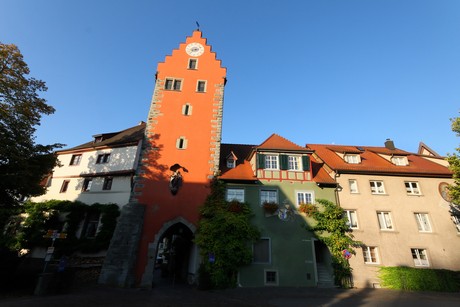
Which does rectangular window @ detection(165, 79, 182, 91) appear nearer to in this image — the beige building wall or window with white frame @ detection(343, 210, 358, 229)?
the beige building wall

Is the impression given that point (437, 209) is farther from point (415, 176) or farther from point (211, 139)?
point (211, 139)

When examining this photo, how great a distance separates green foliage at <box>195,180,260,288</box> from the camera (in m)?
15.9

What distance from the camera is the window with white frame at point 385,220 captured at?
18.5 metres

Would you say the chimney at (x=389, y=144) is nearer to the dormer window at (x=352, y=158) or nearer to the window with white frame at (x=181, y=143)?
the dormer window at (x=352, y=158)

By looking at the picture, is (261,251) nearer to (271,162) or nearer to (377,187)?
(271,162)

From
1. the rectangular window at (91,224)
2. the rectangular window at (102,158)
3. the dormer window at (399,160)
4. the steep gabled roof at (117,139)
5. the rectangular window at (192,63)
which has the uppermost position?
the rectangular window at (192,63)

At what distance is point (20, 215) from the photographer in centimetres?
2308

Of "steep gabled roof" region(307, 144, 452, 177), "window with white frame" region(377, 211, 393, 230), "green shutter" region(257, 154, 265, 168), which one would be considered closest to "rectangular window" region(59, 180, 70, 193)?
"green shutter" region(257, 154, 265, 168)

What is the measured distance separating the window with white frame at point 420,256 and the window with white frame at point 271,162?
1139 cm

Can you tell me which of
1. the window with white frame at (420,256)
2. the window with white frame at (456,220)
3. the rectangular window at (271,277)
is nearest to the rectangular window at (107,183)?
the rectangular window at (271,277)

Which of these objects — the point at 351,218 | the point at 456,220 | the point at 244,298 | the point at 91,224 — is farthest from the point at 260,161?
the point at 456,220

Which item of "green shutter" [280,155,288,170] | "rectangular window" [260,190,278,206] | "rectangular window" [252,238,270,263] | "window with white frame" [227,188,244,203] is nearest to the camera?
"rectangular window" [252,238,270,263]

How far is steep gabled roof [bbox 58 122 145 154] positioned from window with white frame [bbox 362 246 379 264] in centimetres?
2016

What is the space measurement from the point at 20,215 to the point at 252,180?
21920 mm
